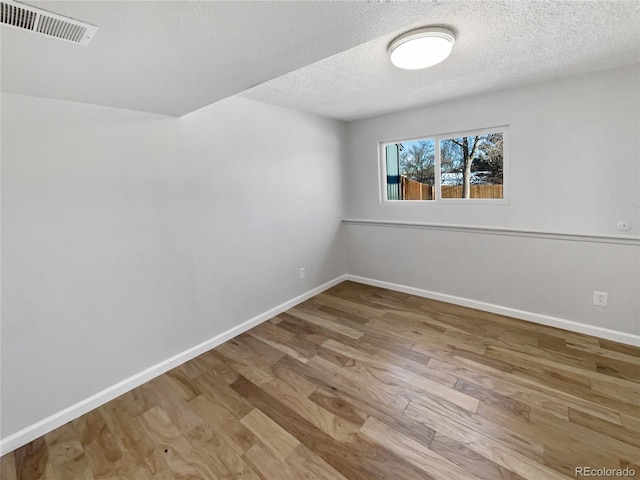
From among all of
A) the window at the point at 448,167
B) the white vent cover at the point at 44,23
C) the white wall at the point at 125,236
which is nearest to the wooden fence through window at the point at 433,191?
the window at the point at 448,167

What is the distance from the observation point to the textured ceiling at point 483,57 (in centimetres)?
150

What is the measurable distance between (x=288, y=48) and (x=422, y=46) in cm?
90

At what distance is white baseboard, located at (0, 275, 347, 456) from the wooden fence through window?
2.19 m

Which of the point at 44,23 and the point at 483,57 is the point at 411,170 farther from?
the point at 44,23

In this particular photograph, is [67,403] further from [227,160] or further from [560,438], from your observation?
[560,438]

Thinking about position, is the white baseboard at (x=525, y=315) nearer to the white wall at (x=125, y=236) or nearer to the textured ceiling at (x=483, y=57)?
the white wall at (x=125, y=236)

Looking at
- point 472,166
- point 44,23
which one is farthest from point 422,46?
point 472,166

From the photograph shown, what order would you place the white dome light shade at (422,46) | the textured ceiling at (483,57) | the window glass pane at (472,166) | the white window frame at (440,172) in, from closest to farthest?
the textured ceiling at (483,57)
the white dome light shade at (422,46)
the white window frame at (440,172)
the window glass pane at (472,166)

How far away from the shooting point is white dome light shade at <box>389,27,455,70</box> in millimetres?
1635

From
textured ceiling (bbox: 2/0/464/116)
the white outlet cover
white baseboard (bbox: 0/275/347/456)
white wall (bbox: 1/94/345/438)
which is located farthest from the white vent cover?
the white outlet cover

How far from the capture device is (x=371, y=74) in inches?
89.0

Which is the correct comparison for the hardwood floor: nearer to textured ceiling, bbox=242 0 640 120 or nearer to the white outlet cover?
the white outlet cover

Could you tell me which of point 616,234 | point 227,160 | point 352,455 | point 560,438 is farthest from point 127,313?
point 616,234

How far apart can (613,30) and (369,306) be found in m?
2.83
